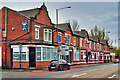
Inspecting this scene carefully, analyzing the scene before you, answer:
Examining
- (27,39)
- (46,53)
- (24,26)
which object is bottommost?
(46,53)

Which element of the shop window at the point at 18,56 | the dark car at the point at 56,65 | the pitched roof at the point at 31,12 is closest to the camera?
the dark car at the point at 56,65

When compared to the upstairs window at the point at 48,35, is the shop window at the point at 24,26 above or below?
above

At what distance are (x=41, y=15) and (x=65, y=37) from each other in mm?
9415

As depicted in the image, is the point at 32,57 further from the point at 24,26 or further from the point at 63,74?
the point at 63,74

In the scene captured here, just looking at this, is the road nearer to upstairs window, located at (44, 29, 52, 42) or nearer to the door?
the door

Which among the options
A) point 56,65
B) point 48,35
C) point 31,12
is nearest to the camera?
point 56,65

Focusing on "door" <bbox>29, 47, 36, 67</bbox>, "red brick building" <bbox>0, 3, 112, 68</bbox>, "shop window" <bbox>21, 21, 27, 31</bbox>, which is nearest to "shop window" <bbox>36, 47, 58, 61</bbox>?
"red brick building" <bbox>0, 3, 112, 68</bbox>

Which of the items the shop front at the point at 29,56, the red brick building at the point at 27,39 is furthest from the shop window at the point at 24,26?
the shop front at the point at 29,56

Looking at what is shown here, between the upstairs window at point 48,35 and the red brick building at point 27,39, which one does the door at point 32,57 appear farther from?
the upstairs window at point 48,35

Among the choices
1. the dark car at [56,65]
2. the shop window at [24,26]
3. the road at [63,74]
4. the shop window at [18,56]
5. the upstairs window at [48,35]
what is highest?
the shop window at [24,26]

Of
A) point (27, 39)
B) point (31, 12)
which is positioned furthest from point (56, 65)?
point (31, 12)

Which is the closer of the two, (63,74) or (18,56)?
(63,74)

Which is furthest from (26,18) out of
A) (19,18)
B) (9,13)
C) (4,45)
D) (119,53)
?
(119,53)

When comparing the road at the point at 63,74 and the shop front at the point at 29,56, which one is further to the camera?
the shop front at the point at 29,56
